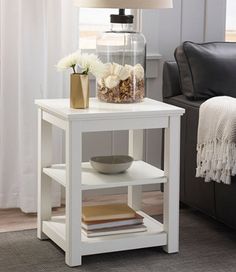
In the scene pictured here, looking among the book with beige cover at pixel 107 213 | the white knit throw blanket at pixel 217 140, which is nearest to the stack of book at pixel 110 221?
the book with beige cover at pixel 107 213

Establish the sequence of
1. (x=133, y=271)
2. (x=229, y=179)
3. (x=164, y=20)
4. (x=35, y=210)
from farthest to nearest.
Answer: (x=164, y=20)
(x=35, y=210)
(x=229, y=179)
(x=133, y=271)

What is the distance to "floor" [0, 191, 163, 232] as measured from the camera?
3441mm

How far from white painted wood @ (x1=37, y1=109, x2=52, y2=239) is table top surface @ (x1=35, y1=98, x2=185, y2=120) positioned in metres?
0.12

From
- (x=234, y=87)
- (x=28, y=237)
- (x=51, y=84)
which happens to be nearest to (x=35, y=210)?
(x=28, y=237)

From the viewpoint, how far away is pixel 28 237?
3256 mm

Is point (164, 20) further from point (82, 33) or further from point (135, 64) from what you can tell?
point (135, 64)

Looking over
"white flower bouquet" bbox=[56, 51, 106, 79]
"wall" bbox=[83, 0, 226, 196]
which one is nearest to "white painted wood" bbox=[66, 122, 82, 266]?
"white flower bouquet" bbox=[56, 51, 106, 79]

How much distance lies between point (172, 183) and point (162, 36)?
1.15m

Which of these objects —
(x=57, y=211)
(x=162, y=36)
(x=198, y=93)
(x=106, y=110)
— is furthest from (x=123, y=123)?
(x=162, y=36)

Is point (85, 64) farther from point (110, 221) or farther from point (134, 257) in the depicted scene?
point (134, 257)

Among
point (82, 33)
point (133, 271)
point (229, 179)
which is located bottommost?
point (133, 271)

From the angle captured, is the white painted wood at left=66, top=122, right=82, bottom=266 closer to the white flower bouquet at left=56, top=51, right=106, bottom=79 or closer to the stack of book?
the stack of book

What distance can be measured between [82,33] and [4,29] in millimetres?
445

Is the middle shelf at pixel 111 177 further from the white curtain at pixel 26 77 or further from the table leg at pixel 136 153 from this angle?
the white curtain at pixel 26 77
